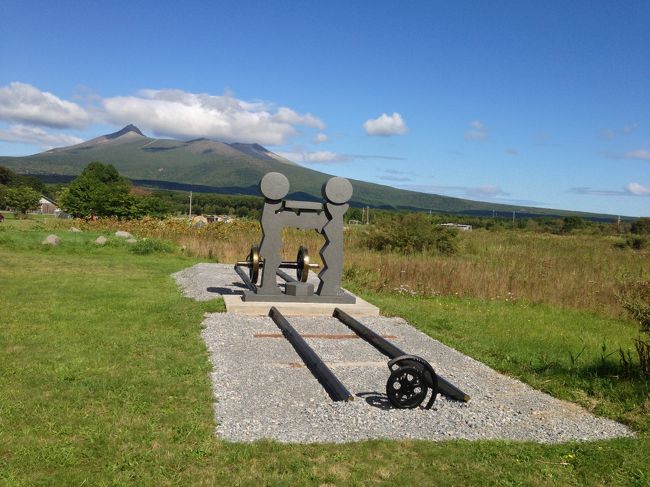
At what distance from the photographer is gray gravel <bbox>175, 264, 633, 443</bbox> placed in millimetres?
4523

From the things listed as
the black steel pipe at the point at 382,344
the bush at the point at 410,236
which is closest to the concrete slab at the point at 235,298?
the black steel pipe at the point at 382,344

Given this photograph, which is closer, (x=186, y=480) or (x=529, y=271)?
(x=186, y=480)

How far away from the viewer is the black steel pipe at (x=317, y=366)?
5.25 m

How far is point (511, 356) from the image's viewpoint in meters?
7.25

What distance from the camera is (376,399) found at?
5.32 meters

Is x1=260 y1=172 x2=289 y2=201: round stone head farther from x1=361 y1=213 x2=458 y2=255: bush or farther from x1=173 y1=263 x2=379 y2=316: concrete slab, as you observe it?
x1=361 y1=213 x2=458 y2=255: bush

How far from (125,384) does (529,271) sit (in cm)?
1150

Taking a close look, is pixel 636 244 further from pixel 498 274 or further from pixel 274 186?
pixel 274 186

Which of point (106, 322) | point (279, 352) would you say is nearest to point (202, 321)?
point (106, 322)

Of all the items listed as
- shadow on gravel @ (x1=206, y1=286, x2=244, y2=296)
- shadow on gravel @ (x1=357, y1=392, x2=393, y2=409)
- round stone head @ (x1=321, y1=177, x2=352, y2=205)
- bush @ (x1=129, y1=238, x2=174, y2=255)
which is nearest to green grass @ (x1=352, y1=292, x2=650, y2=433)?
shadow on gravel @ (x1=357, y1=392, x2=393, y2=409)

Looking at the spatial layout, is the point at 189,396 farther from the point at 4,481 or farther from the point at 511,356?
the point at 511,356

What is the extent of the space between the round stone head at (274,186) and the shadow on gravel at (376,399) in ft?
16.1

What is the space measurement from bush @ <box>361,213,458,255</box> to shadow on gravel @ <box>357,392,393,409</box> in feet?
46.2

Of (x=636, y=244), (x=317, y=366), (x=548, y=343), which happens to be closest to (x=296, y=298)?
(x=317, y=366)
